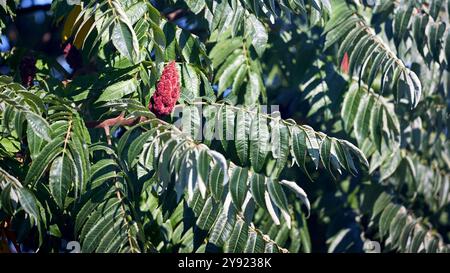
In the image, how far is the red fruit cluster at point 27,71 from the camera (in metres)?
3.29

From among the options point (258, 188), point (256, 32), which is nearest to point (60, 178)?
point (258, 188)

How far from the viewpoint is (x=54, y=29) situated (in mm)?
4227

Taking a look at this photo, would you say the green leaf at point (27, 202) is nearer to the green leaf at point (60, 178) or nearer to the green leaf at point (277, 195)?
the green leaf at point (60, 178)

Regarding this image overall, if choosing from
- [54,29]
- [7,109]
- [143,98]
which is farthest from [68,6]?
[54,29]

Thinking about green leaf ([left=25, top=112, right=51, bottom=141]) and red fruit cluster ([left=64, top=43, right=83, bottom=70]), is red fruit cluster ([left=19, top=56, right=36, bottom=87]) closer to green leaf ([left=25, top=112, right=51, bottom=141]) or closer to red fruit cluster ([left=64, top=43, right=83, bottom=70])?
red fruit cluster ([left=64, top=43, right=83, bottom=70])

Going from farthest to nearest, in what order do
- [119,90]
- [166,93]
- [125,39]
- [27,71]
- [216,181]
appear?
[27,71] < [119,90] < [166,93] < [125,39] < [216,181]

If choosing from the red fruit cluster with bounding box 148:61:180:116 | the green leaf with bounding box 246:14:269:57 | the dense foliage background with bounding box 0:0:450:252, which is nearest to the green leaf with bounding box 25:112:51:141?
the dense foliage background with bounding box 0:0:450:252

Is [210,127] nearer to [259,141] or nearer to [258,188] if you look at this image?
[259,141]

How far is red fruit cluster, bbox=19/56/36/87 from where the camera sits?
3.29 m

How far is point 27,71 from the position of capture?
10.9 ft

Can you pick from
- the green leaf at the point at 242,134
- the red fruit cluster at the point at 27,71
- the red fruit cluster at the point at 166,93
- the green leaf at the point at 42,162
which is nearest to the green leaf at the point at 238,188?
the green leaf at the point at 242,134

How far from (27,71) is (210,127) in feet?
2.89

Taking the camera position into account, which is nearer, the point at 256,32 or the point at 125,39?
A: the point at 125,39

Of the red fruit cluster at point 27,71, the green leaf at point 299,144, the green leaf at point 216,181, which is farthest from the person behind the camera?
the red fruit cluster at point 27,71
